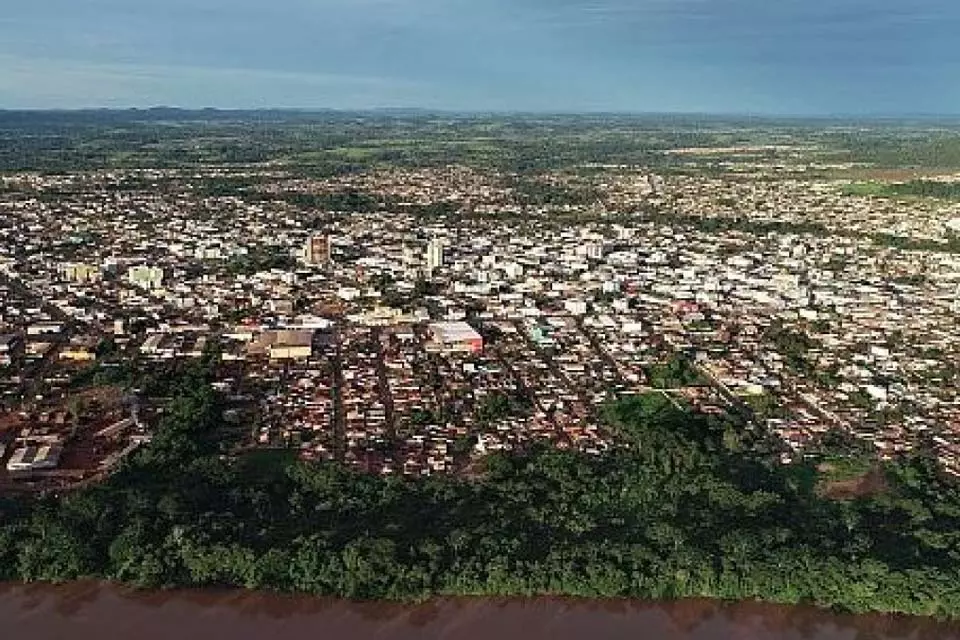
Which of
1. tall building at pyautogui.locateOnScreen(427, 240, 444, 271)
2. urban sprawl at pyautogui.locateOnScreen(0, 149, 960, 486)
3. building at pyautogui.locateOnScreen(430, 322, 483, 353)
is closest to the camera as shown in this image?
urban sprawl at pyautogui.locateOnScreen(0, 149, 960, 486)

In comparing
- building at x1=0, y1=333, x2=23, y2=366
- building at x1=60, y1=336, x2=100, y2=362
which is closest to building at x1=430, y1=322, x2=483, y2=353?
building at x1=60, y1=336, x2=100, y2=362

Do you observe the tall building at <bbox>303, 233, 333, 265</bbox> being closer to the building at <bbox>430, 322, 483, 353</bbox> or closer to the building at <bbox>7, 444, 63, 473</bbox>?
the building at <bbox>430, 322, 483, 353</bbox>

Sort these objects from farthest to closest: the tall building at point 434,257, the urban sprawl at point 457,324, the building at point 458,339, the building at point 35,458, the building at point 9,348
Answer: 1. the tall building at point 434,257
2. the building at point 458,339
3. the building at point 9,348
4. the urban sprawl at point 457,324
5. the building at point 35,458

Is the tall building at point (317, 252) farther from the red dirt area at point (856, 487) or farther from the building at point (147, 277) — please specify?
the red dirt area at point (856, 487)

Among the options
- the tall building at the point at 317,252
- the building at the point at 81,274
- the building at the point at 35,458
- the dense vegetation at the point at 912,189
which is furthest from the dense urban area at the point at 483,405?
the dense vegetation at the point at 912,189

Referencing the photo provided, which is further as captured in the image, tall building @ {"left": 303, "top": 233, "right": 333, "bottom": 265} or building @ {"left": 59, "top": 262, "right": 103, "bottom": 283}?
tall building @ {"left": 303, "top": 233, "right": 333, "bottom": 265}

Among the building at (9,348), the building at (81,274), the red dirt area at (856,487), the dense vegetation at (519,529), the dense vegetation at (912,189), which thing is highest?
the dense vegetation at (912,189)
